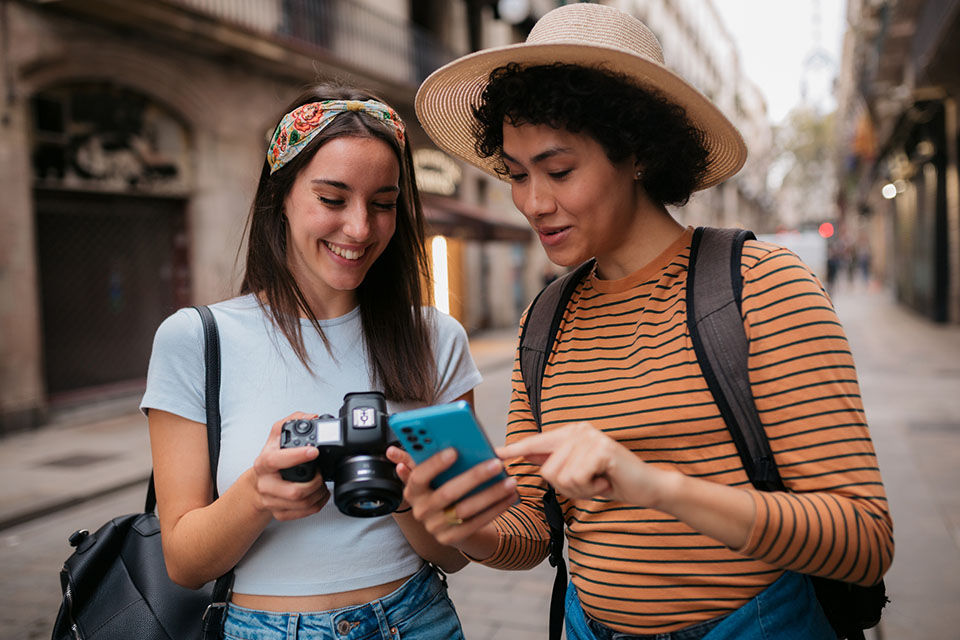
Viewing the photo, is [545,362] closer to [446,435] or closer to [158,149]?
[446,435]

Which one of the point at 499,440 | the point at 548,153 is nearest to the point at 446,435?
the point at 548,153

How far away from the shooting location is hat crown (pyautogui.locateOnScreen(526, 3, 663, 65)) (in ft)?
5.40

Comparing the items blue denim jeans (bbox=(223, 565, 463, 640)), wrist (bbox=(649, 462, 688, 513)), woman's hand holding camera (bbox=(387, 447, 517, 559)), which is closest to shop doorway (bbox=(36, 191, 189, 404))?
A: blue denim jeans (bbox=(223, 565, 463, 640))

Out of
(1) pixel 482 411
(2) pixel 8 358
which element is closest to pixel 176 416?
(1) pixel 482 411

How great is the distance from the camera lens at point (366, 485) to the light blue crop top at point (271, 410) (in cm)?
29

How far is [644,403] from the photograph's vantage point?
1.50 meters

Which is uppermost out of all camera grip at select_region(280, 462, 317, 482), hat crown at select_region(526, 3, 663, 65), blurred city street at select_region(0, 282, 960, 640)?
hat crown at select_region(526, 3, 663, 65)

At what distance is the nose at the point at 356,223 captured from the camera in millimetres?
1770

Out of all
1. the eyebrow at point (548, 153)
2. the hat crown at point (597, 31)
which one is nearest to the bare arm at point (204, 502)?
the eyebrow at point (548, 153)

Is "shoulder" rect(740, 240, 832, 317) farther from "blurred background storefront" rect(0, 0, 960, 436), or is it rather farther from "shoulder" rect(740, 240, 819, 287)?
"blurred background storefront" rect(0, 0, 960, 436)

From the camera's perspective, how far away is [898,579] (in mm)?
3979

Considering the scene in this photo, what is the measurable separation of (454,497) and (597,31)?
1.03 metres

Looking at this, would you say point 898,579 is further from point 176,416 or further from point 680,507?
point 176,416

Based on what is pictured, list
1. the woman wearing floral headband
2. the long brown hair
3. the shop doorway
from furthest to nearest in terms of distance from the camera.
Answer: the shop doorway → the long brown hair → the woman wearing floral headband
